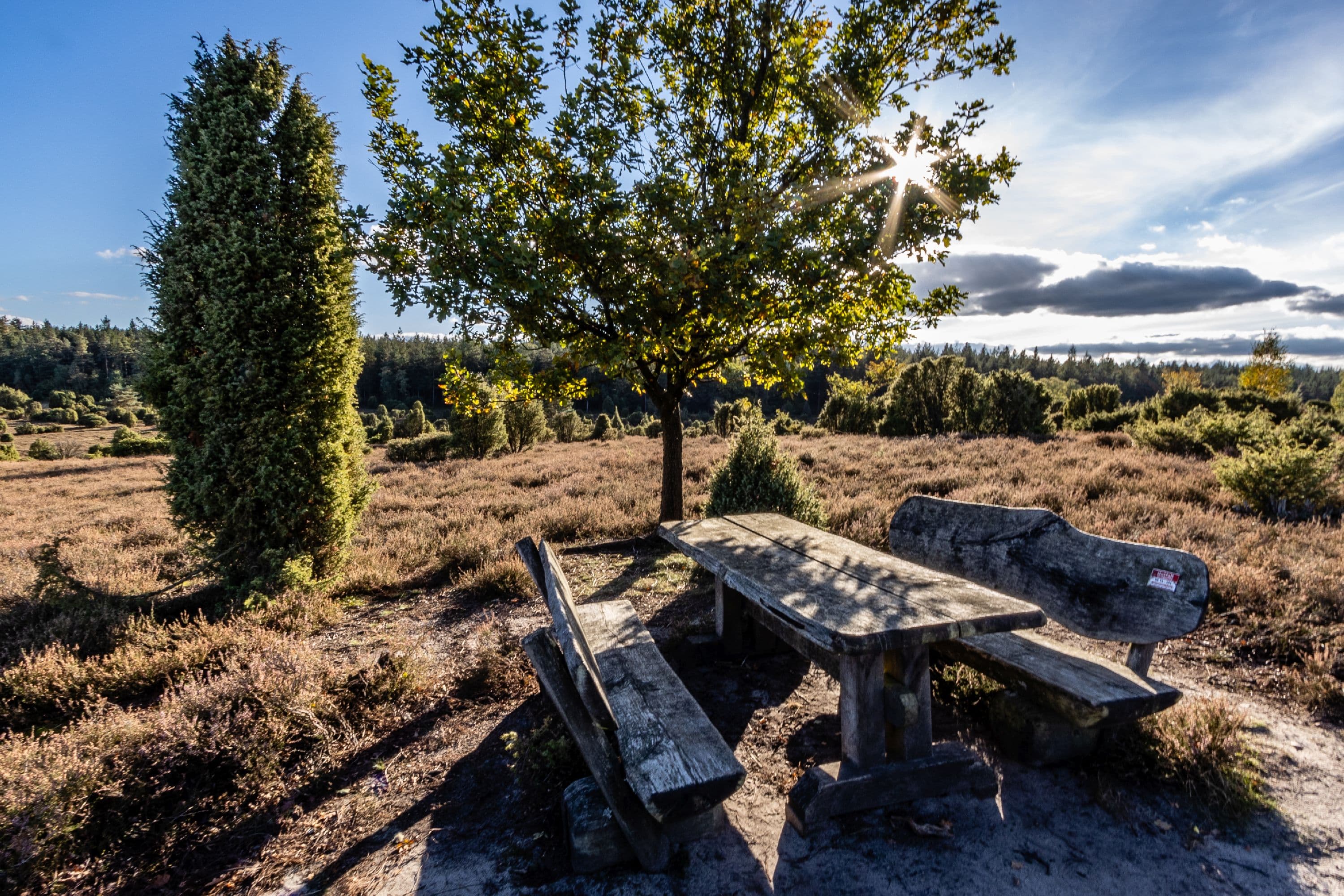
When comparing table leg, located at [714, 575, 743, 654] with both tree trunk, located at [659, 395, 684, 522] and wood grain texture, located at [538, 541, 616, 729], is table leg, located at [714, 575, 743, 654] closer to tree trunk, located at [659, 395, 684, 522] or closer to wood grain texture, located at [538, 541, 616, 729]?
wood grain texture, located at [538, 541, 616, 729]

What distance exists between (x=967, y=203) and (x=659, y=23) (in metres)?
3.99

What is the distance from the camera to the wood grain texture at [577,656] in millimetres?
2195

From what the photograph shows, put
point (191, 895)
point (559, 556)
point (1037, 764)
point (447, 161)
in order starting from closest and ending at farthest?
point (191, 895), point (1037, 764), point (447, 161), point (559, 556)

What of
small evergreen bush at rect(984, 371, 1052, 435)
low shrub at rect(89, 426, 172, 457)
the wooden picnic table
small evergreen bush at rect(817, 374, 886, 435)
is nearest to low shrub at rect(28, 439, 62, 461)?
low shrub at rect(89, 426, 172, 457)

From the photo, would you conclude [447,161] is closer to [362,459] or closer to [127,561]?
[362,459]

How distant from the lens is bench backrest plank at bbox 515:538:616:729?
86.7 inches

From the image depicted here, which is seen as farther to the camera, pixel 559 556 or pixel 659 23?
pixel 559 556

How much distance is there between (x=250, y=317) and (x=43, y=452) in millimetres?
40616

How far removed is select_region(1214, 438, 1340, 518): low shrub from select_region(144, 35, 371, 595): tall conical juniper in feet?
40.6

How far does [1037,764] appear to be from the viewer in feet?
10.4

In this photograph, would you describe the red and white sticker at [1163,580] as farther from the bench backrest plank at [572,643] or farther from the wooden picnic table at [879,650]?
the bench backrest plank at [572,643]

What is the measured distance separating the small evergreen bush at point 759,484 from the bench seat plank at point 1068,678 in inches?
141

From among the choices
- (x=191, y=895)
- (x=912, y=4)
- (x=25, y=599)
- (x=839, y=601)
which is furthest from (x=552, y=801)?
(x=912, y=4)

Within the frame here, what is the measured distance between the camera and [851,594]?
9.86 ft
